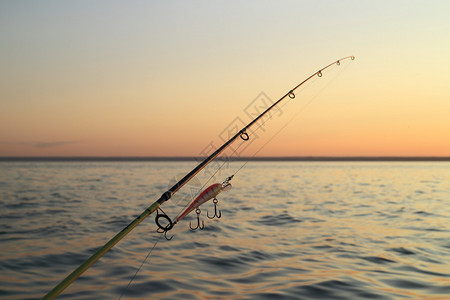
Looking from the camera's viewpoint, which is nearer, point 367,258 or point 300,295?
point 300,295

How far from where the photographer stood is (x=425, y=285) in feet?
25.9

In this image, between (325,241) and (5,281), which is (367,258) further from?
(5,281)

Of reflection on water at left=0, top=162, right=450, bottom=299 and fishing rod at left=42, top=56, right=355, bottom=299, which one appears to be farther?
reflection on water at left=0, top=162, right=450, bottom=299

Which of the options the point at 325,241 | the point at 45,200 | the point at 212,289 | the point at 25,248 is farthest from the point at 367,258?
the point at 45,200

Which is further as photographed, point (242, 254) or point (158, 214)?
point (242, 254)

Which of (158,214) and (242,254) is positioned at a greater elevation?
(158,214)

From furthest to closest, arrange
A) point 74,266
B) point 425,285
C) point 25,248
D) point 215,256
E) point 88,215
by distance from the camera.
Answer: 1. point 88,215
2. point 25,248
3. point 215,256
4. point 74,266
5. point 425,285

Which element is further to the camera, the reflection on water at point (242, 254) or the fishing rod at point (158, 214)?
the reflection on water at point (242, 254)

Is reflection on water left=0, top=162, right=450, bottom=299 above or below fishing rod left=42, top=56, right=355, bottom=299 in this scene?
below

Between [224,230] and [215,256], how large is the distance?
3405mm

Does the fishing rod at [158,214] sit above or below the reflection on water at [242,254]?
above

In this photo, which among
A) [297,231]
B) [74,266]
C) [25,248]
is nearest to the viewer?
[74,266]

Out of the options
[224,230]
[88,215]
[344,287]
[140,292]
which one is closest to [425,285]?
[344,287]

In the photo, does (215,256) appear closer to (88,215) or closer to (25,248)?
(25,248)
